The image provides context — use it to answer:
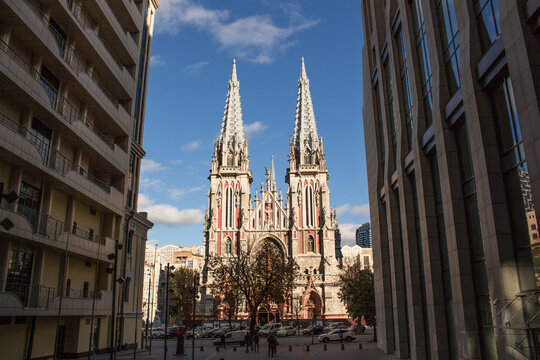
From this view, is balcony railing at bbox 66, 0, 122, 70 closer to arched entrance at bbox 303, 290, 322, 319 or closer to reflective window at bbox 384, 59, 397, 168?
reflective window at bbox 384, 59, 397, 168

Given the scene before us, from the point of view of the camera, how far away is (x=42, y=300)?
1967 cm

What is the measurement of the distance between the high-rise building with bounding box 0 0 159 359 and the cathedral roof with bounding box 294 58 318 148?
57888 millimetres

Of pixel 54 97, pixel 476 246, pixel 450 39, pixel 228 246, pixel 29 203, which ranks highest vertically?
pixel 54 97

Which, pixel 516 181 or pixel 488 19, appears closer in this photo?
pixel 516 181

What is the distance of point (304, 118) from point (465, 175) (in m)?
74.3

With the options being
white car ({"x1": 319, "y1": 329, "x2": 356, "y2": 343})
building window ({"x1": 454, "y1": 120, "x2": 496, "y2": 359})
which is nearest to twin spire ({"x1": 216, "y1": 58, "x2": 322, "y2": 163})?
white car ({"x1": 319, "y1": 329, "x2": 356, "y2": 343})

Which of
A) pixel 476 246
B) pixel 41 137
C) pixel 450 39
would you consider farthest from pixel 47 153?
pixel 476 246

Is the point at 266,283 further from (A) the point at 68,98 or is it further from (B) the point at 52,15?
(B) the point at 52,15

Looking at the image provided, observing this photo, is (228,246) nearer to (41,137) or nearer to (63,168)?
(63,168)

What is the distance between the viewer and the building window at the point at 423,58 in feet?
61.6

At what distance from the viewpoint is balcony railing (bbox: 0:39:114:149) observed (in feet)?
58.8

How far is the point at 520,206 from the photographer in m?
12.2

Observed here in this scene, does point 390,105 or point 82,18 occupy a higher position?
point 82,18

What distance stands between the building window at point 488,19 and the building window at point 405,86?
7.36 m
